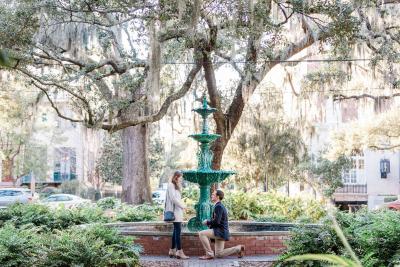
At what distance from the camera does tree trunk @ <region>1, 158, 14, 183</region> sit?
4381 centimetres

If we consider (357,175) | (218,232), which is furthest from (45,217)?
(357,175)

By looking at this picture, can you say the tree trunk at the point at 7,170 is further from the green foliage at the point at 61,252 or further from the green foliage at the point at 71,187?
the green foliage at the point at 61,252

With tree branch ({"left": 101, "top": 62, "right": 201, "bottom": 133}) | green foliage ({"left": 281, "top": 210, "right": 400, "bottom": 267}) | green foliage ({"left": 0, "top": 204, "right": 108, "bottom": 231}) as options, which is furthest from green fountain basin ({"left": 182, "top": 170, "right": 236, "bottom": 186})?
green foliage ({"left": 281, "top": 210, "right": 400, "bottom": 267})

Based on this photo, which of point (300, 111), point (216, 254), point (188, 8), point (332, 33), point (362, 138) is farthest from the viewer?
point (362, 138)

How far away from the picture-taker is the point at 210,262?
419 inches

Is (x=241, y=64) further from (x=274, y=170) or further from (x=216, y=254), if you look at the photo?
(x=274, y=170)

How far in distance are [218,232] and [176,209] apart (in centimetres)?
94

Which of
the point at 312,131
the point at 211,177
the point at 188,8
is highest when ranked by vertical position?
the point at 188,8

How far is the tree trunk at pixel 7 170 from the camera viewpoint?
43.8 m

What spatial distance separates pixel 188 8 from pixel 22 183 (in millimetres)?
40298

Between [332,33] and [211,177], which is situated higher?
[332,33]

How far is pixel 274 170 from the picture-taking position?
97.2 ft

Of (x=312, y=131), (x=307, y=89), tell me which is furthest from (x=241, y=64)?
(x=312, y=131)

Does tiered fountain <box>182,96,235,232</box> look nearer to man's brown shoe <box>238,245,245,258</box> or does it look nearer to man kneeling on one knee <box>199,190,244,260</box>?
man's brown shoe <box>238,245,245,258</box>
